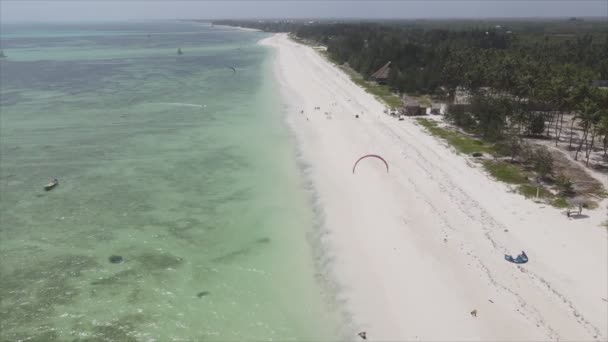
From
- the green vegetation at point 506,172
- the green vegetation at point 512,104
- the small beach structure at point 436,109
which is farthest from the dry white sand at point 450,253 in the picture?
the small beach structure at point 436,109

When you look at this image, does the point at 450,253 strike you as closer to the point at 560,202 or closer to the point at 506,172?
the point at 560,202

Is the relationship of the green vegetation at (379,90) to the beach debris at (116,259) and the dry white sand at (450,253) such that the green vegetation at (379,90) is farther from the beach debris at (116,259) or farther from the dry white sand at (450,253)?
the beach debris at (116,259)

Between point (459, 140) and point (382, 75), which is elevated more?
point (382, 75)

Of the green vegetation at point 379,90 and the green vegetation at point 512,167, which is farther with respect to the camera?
the green vegetation at point 379,90

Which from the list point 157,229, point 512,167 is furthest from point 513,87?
point 157,229

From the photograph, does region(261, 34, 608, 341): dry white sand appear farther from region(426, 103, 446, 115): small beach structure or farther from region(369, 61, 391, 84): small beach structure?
region(369, 61, 391, 84): small beach structure

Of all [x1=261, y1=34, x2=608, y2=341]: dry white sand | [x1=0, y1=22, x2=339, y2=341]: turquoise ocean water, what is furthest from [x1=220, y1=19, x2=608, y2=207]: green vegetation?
[x1=0, y1=22, x2=339, y2=341]: turquoise ocean water
